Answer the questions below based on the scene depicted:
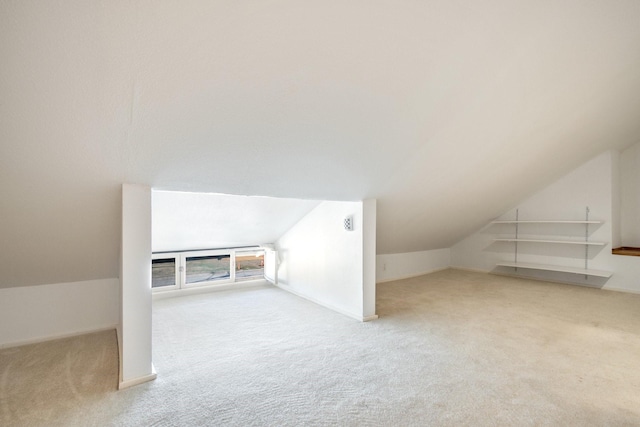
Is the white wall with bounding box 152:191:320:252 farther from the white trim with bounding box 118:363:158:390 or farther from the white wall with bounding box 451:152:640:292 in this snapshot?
the white wall with bounding box 451:152:640:292

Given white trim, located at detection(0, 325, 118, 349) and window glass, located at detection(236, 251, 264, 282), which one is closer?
white trim, located at detection(0, 325, 118, 349)

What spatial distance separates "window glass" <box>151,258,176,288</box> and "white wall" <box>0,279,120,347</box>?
1049mm

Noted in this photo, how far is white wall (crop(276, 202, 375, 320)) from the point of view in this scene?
10.6 feet

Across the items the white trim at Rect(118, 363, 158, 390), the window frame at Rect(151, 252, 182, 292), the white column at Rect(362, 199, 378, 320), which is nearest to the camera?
the white trim at Rect(118, 363, 158, 390)

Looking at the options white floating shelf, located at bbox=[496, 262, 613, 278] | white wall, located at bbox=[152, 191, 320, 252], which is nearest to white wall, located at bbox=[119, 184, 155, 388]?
white wall, located at bbox=[152, 191, 320, 252]

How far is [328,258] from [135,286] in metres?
2.12

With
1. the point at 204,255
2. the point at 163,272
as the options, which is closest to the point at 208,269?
the point at 163,272

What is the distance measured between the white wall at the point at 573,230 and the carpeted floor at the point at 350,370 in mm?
1028

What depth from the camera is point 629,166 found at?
457 cm

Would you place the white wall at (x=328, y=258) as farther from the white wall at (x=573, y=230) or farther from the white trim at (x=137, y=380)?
the white wall at (x=573, y=230)

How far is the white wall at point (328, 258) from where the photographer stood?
3.22 meters

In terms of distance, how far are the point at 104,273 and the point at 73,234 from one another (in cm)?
81

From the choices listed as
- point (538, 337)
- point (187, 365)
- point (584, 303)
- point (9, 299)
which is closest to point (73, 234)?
point (9, 299)

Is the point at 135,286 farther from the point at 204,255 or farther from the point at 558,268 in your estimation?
the point at 558,268
